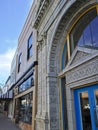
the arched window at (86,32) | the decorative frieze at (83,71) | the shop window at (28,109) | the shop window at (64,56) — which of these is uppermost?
the arched window at (86,32)

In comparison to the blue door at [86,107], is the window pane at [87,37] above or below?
above

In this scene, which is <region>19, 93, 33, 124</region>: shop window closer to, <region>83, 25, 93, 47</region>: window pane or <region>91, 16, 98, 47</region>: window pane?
<region>83, 25, 93, 47</region>: window pane

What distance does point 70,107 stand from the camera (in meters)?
5.35

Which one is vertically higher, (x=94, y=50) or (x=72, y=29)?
(x=72, y=29)

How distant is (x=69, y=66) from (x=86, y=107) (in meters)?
1.74

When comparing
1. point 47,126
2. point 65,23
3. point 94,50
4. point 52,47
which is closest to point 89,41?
point 94,50

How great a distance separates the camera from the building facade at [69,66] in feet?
15.5

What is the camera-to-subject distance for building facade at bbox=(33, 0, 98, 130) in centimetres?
472

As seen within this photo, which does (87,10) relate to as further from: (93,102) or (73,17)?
(93,102)

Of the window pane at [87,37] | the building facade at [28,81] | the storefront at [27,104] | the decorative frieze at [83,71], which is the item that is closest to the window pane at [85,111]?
the decorative frieze at [83,71]

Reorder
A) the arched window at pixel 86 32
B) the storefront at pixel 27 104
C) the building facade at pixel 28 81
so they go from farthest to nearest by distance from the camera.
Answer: the storefront at pixel 27 104
the building facade at pixel 28 81
the arched window at pixel 86 32

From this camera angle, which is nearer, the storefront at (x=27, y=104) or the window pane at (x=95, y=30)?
the window pane at (x=95, y=30)

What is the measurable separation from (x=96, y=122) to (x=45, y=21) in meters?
5.85

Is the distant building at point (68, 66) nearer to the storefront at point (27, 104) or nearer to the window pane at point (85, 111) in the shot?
the window pane at point (85, 111)
